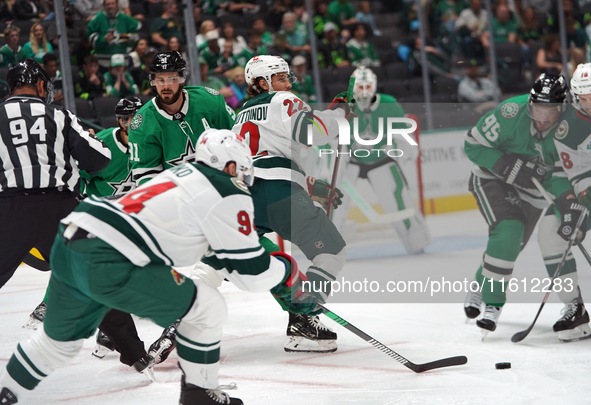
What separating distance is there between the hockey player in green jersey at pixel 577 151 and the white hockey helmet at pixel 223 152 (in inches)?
63.0

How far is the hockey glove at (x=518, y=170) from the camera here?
3346 mm

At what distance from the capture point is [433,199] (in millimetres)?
7156

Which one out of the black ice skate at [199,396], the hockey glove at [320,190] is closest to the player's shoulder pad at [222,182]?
the black ice skate at [199,396]

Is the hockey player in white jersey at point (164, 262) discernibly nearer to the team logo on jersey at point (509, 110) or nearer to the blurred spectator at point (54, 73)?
the team logo on jersey at point (509, 110)

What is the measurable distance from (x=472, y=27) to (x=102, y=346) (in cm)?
620

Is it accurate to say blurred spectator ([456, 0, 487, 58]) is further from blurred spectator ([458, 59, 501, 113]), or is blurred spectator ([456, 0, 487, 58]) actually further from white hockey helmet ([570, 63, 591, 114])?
white hockey helmet ([570, 63, 591, 114])

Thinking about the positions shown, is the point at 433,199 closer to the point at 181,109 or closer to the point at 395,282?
the point at 395,282

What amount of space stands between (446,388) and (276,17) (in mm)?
5706

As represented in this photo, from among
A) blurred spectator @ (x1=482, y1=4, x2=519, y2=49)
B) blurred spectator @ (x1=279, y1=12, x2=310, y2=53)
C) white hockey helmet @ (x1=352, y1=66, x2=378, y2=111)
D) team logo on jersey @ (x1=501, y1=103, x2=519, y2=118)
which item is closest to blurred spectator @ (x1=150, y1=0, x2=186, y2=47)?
white hockey helmet @ (x1=352, y1=66, x2=378, y2=111)

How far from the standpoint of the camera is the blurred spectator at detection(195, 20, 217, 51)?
6.29 meters

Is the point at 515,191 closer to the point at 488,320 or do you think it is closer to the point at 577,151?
the point at 577,151

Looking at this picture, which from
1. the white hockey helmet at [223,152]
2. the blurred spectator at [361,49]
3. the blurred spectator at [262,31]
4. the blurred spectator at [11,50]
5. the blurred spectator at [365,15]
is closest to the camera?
the white hockey helmet at [223,152]

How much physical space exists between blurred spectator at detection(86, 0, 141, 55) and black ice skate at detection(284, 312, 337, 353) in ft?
9.58

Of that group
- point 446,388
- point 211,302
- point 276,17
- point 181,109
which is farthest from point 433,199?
point 211,302
